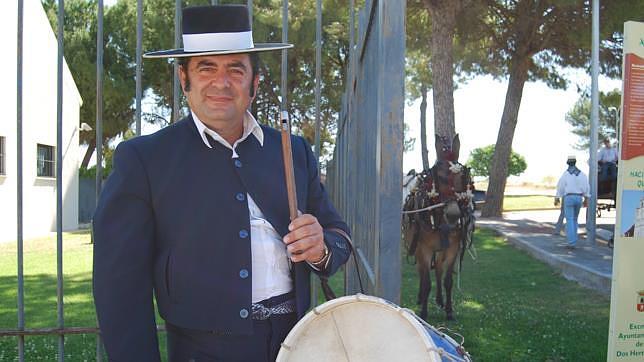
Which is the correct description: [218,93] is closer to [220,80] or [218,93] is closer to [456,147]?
[220,80]

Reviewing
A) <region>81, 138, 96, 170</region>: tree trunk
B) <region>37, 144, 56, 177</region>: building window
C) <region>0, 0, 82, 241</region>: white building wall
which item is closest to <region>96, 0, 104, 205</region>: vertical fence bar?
<region>0, 0, 82, 241</region>: white building wall

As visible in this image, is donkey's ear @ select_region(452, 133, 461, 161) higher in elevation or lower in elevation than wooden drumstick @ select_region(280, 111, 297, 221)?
higher

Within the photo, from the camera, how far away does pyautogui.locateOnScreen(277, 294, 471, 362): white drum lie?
1.81 m

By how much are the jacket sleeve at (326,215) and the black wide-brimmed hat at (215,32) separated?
1.53ft

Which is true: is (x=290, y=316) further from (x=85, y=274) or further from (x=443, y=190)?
(x=85, y=274)

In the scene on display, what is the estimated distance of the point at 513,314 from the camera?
7.26 metres

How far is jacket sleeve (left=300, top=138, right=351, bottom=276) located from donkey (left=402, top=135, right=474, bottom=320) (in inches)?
197

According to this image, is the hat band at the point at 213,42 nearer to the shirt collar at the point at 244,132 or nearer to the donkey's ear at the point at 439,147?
the shirt collar at the point at 244,132

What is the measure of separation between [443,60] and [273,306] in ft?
49.2

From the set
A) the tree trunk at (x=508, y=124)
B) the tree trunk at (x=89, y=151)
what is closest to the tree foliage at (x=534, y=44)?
the tree trunk at (x=508, y=124)

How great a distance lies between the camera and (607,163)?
15.5 metres

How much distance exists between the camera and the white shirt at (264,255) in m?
2.02

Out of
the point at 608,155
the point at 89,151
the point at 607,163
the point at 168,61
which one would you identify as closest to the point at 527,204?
the point at 608,155

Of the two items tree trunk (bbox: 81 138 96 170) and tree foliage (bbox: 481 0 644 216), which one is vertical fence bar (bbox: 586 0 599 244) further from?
tree trunk (bbox: 81 138 96 170)
